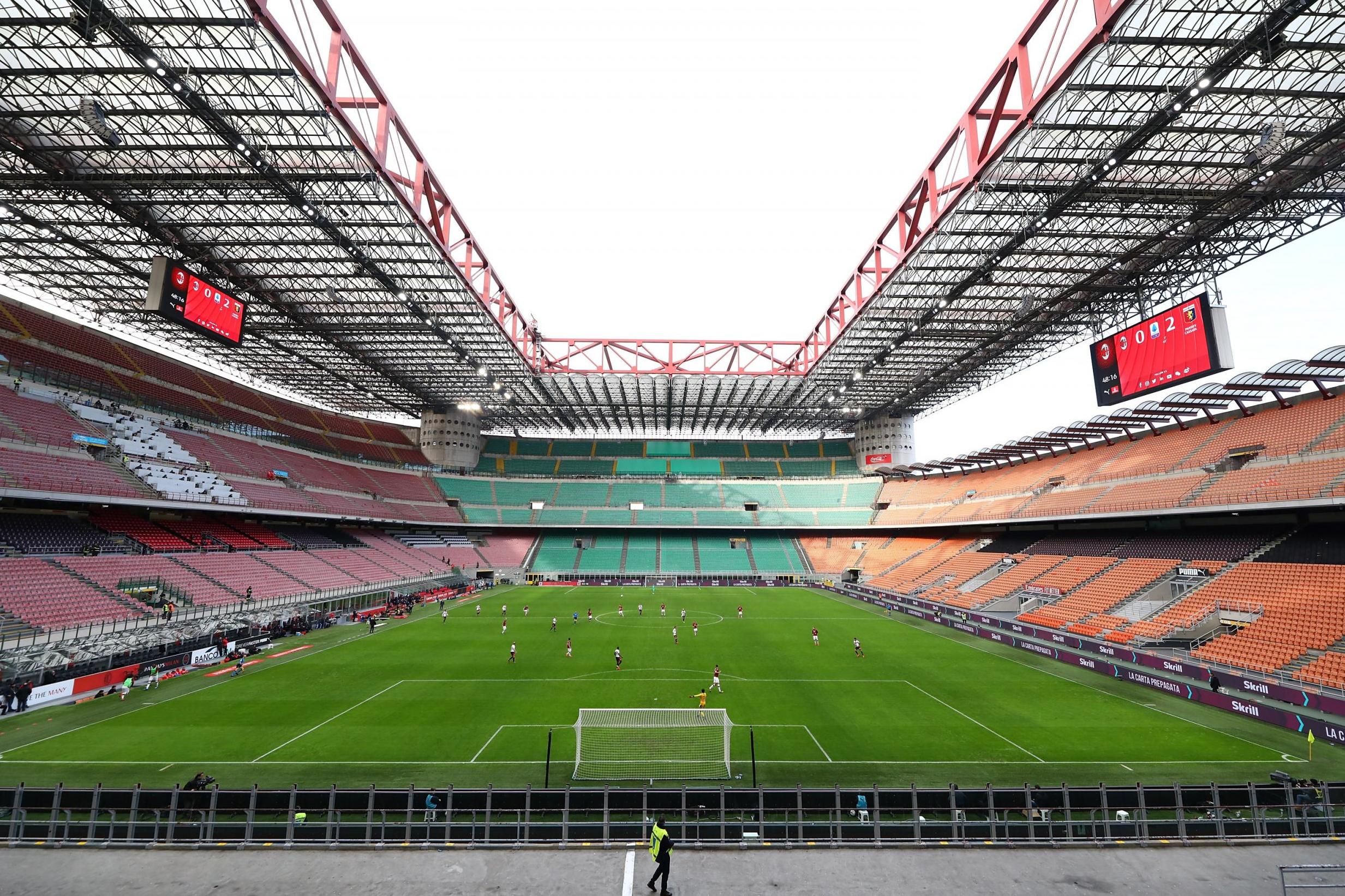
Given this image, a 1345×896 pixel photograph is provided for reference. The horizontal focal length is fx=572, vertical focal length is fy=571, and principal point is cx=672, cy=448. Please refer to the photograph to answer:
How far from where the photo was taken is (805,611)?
136 feet

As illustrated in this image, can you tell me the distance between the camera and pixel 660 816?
423 inches

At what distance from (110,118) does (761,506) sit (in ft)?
205

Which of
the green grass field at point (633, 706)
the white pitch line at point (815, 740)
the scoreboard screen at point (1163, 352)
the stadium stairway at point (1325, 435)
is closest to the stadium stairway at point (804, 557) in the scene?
the green grass field at point (633, 706)

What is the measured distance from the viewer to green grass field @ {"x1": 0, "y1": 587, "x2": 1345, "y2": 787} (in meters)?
14.3

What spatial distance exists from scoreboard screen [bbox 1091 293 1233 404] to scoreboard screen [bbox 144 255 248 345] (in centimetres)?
→ 3932

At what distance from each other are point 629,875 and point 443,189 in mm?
29184

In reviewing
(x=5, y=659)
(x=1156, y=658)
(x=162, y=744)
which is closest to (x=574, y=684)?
(x=162, y=744)

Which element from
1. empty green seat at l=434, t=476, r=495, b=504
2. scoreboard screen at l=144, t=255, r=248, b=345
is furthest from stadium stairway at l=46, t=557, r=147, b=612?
empty green seat at l=434, t=476, r=495, b=504

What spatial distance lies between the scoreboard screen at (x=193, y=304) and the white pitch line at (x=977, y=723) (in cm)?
3076

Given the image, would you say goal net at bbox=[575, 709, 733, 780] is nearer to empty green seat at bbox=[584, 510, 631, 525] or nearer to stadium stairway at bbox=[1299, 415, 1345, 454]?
stadium stairway at bbox=[1299, 415, 1345, 454]

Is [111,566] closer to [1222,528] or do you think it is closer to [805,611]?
[805,611]

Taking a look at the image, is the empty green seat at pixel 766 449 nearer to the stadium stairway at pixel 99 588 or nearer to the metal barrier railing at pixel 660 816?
the stadium stairway at pixel 99 588

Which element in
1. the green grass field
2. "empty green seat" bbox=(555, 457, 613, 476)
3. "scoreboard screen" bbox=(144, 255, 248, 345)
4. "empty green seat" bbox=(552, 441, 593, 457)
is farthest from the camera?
"empty green seat" bbox=(552, 441, 593, 457)

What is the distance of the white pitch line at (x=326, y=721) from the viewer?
608 inches
